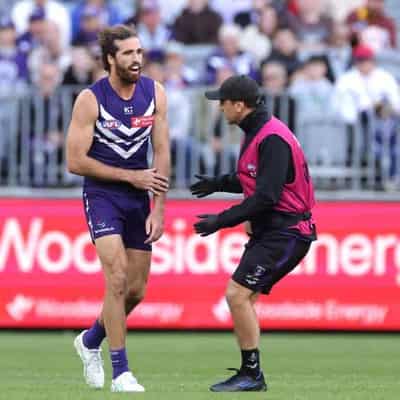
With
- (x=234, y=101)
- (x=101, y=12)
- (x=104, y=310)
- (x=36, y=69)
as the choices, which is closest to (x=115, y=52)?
(x=234, y=101)

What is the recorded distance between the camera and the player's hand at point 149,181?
10211 mm

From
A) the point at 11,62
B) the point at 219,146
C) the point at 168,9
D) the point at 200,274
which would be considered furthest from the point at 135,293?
the point at 168,9

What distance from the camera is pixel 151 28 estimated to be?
19484 millimetres

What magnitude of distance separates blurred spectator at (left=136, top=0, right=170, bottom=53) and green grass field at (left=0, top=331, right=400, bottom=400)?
4626mm

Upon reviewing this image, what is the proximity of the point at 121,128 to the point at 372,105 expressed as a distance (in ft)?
23.4

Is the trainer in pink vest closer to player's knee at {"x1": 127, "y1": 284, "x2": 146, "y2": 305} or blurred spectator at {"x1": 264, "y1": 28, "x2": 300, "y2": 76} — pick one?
player's knee at {"x1": 127, "y1": 284, "x2": 146, "y2": 305}

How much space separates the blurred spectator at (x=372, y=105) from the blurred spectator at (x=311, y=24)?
2365mm

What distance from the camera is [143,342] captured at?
15.6 meters

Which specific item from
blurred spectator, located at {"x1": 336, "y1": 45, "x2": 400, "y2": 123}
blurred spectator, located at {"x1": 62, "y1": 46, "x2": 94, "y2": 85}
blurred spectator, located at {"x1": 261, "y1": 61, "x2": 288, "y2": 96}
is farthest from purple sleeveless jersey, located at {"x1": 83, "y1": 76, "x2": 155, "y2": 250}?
blurred spectator, located at {"x1": 62, "y1": 46, "x2": 94, "y2": 85}

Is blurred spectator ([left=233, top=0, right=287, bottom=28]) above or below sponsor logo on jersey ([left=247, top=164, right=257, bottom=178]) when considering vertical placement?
above

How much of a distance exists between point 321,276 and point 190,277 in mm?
1504

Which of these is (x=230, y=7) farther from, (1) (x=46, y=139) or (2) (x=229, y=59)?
(1) (x=46, y=139)

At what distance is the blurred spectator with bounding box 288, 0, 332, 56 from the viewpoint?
775 inches

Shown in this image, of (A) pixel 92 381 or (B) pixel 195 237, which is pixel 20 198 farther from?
(A) pixel 92 381
